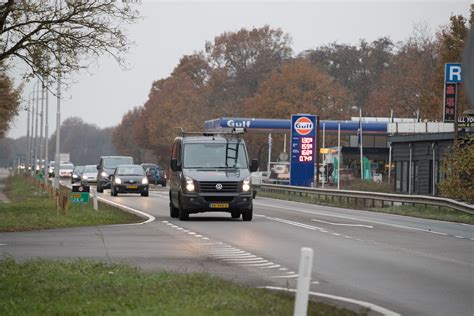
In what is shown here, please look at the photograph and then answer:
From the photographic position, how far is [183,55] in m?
140

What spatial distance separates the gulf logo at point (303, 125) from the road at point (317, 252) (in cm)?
3063

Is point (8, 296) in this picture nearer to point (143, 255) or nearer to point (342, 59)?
point (143, 255)

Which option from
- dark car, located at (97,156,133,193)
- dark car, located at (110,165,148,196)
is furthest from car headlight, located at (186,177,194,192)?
dark car, located at (97,156,133,193)

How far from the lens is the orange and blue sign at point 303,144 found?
62.6 metres

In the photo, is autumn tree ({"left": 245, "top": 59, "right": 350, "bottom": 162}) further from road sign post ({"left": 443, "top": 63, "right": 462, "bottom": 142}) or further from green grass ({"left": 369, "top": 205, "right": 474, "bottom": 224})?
green grass ({"left": 369, "top": 205, "right": 474, "bottom": 224})

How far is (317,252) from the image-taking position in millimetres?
20062

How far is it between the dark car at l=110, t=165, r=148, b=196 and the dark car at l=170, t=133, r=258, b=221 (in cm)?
2329

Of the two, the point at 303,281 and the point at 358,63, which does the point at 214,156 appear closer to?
the point at 303,281

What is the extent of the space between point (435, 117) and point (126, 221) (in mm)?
39112

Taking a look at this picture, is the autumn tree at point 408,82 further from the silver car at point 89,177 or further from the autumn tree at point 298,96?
the silver car at point 89,177

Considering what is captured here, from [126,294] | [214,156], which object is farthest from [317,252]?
[214,156]

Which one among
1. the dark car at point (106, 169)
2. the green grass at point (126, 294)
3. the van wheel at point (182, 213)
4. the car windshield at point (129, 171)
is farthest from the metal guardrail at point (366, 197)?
the green grass at point (126, 294)

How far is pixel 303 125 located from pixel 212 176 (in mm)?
32317

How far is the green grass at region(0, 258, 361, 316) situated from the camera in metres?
10.8
